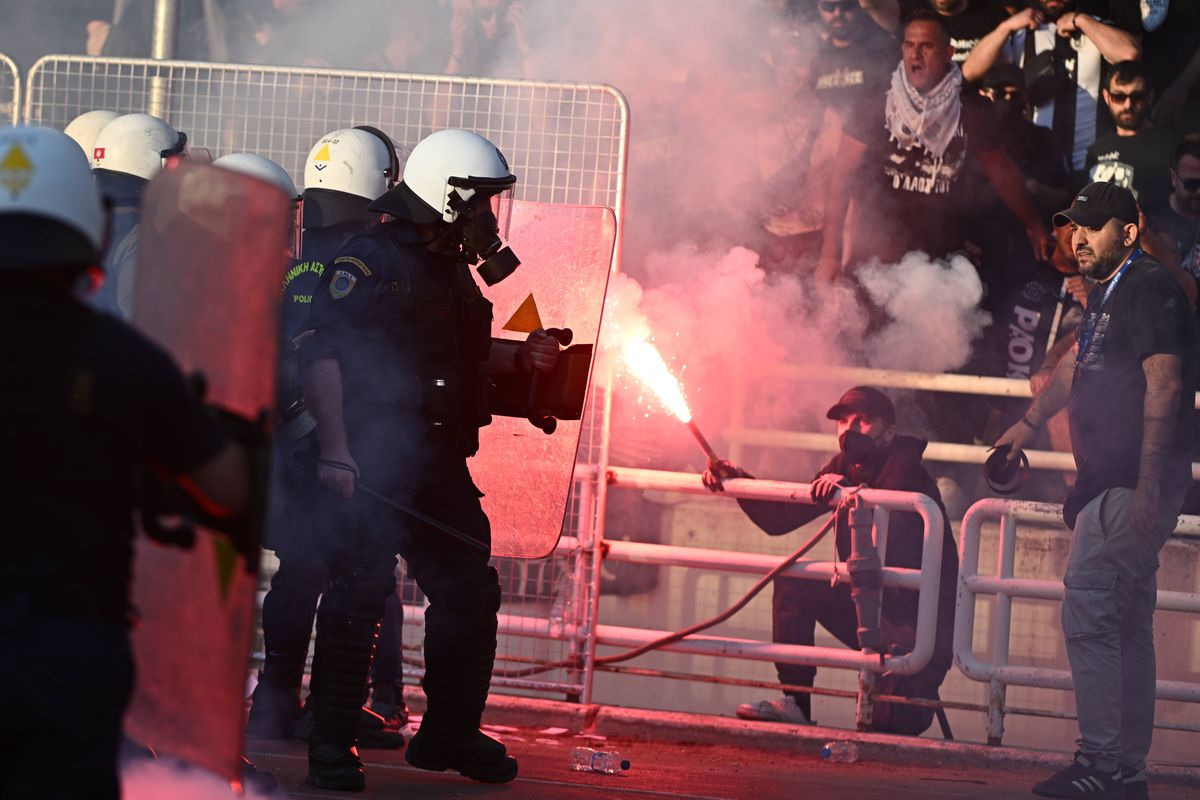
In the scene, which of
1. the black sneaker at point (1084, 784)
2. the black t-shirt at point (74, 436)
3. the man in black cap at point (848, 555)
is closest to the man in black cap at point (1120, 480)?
the black sneaker at point (1084, 784)

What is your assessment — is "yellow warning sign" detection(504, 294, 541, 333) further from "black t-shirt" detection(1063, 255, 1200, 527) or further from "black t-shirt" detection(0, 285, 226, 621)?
"black t-shirt" detection(0, 285, 226, 621)

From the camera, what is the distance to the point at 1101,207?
5289 millimetres

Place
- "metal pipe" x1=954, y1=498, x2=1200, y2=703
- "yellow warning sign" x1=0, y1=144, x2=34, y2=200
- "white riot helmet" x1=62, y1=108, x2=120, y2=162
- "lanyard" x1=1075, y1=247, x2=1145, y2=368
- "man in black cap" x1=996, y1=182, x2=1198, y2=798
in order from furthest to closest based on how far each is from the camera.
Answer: "metal pipe" x1=954, y1=498, x2=1200, y2=703 < "white riot helmet" x1=62, y1=108, x2=120, y2=162 < "lanyard" x1=1075, y1=247, x2=1145, y2=368 < "man in black cap" x1=996, y1=182, x2=1198, y2=798 < "yellow warning sign" x1=0, y1=144, x2=34, y2=200

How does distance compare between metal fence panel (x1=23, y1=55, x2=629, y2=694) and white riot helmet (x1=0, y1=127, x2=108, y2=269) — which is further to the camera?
metal fence panel (x1=23, y1=55, x2=629, y2=694)

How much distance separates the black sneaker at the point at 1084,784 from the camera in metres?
5.13

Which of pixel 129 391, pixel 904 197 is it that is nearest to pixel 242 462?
pixel 129 391

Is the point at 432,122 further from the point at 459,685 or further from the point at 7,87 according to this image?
the point at 459,685

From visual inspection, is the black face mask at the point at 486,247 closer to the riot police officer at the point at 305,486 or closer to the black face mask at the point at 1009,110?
the riot police officer at the point at 305,486

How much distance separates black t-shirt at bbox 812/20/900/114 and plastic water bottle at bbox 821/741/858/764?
10.8ft

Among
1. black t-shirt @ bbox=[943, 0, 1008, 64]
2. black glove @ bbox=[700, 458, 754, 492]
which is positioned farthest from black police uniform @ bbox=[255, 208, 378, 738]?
black t-shirt @ bbox=[943, 0, 1008, 64]

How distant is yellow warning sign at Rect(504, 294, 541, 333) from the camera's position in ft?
18.2

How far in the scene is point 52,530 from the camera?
2156 millimetres

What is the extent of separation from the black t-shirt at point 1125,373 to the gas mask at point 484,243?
6.82ft

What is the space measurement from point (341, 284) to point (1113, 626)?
2.84 m
